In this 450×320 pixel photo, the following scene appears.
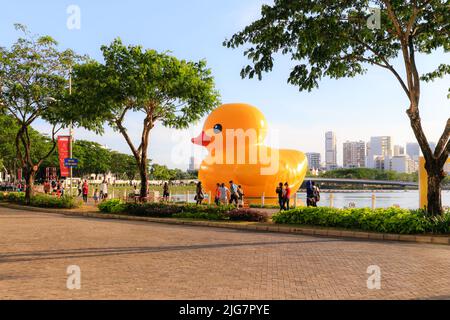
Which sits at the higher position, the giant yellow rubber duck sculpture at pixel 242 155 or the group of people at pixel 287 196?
the giant yellow rubber duck sculpture at pixel 242 155

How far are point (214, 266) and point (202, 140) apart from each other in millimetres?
15846

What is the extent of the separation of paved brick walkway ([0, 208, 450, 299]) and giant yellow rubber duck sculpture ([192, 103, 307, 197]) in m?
9.89

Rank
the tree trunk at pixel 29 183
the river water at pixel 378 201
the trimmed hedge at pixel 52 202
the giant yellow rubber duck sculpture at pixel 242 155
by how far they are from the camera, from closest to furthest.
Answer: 1. the giant yellow rubber duck sculpture at pixel 242 155
2. the trimmed hedge at pixel 52 202
3. the tree trunk at pixel 29 183
4. the river water at pixel 378 201

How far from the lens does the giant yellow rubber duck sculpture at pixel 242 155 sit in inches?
910

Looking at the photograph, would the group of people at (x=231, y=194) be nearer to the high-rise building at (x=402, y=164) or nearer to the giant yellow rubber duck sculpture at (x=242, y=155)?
the giant yellow rubber duck sculpture at (x=242, y=155)

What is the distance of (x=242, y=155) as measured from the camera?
75.6ft

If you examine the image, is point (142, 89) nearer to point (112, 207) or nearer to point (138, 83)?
point (138, 83)

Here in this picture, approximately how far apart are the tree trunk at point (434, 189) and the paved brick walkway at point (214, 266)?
2.36 meters

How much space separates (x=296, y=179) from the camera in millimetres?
24734

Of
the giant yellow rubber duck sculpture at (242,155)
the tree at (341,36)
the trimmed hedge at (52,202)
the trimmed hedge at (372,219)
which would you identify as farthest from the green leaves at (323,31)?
the trimmed hedge at (52,202)

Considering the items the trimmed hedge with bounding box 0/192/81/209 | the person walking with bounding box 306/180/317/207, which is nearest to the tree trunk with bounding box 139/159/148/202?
the trimmed hedge with bounding box 0/192/81/209

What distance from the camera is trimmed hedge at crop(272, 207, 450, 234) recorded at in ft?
43.1

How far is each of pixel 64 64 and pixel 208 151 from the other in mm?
11088
